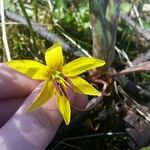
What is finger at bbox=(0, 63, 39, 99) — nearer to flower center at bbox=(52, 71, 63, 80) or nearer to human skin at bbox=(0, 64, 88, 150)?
human skin at bbox=(0, 64, 88, 150)

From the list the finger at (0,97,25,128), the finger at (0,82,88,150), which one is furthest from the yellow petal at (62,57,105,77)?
the finger at (0,97,25,128)

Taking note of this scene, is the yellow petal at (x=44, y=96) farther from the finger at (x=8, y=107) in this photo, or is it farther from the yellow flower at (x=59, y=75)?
the finger at (x=8, y=107)

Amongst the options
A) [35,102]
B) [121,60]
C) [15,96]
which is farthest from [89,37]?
[35,102]

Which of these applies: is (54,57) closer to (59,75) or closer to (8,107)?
(59,75)

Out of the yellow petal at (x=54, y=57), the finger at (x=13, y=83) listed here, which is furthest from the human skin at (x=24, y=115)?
the yellow petal at (x=54, y=57)

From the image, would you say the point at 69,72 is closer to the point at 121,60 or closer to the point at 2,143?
the point at 2,143

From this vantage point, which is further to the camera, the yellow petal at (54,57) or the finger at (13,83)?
the finger at (13,83)
